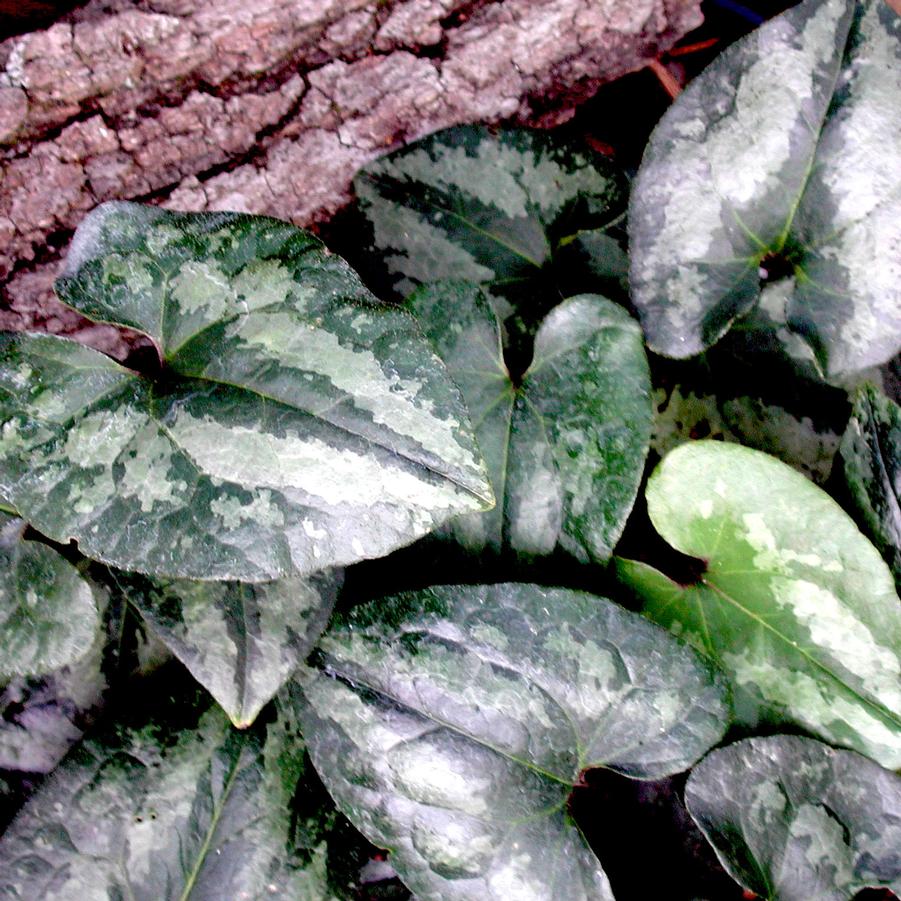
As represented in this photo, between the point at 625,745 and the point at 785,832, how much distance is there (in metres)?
0.20

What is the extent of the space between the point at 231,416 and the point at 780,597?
25.3 inches

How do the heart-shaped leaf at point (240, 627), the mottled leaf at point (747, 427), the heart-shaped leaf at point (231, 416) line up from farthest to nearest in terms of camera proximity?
1. the mottled leaf at point (747, 427)
2. the heart-shaped leaf at point (240, 627)
3. the heart-shaped leaf at point (231, 416)

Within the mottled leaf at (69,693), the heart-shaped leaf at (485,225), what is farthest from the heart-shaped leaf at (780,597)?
the mottled leaf at (69,693)

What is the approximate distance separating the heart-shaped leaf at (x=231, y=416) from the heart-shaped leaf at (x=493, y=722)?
198 mm

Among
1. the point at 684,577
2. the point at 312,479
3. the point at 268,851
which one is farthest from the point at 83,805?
the point at 684,577

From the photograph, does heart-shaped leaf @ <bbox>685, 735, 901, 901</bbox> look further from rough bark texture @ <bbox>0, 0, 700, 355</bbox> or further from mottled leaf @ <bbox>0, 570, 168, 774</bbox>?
rough bark texture @ <bbox>0, 0, 700, 355</bbox>

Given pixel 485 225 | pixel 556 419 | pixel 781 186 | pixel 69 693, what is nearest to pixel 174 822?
pixel 69 693

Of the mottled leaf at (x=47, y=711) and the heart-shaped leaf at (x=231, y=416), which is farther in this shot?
the mottled leaf at (x=47, y=711)

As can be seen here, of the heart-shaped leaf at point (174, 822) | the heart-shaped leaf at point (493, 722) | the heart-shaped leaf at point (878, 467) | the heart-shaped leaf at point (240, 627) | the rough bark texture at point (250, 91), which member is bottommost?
the heart-shaped leaf at point (174, 822)

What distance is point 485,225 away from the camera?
1146 mm

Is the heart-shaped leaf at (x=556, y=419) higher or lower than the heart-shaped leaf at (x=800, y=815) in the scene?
higher

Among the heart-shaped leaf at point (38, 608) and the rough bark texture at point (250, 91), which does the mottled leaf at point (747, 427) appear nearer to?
the rough bark texture at point (250, 91)

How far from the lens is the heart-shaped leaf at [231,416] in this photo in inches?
27.8

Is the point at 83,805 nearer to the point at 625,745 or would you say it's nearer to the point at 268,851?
the point at 268,851
